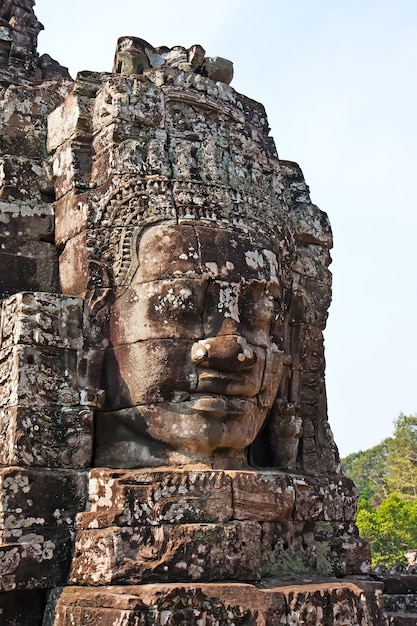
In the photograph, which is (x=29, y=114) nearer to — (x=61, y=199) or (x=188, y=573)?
(x=61, y=199)

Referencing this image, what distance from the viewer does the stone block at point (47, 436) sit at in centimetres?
646

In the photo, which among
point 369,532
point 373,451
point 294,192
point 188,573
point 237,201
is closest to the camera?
point 188,573

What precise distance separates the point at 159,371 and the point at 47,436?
973 millimetres

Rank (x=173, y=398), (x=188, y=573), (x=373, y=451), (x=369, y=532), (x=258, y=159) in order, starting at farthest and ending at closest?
1. (x=373, y=451)
2. (x=369, y=532)
3. (x=258, y=159)
4. (x=173, y=398)
5. (x=188, y=573)

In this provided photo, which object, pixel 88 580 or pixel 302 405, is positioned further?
pixel 302 405

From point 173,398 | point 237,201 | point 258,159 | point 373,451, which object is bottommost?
point 173,398

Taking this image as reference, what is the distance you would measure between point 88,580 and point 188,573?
0.71 m

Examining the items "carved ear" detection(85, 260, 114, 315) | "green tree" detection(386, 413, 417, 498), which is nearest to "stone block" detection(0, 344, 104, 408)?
"carved ear" detection(85, 260, 114, 315)

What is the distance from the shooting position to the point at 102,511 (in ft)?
20.7

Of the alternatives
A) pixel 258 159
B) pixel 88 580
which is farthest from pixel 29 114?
pixel 88 580

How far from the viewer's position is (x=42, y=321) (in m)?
6.79

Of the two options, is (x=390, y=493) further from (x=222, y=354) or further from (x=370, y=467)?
(x=222, y=354)

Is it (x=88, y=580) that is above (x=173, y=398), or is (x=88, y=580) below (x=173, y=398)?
below

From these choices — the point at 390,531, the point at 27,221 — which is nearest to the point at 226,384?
the point at 27,221
